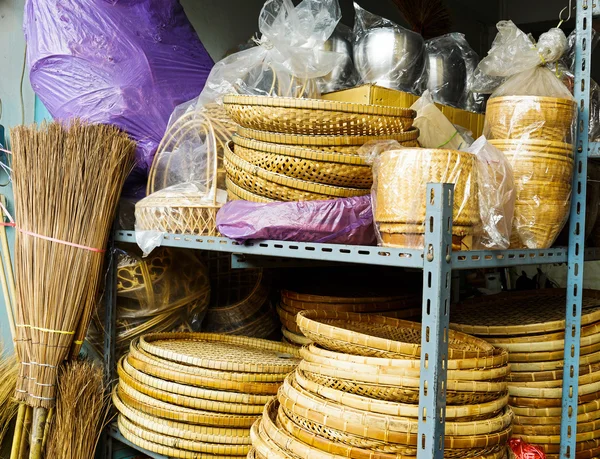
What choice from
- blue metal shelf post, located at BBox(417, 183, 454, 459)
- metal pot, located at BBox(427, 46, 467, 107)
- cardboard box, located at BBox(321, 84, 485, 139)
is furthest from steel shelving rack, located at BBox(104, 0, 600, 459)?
metal pot, located at BBox(427, 46, 467, 107)

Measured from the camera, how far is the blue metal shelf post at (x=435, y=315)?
43.8 inches

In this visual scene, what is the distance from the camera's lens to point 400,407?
1.20 metres

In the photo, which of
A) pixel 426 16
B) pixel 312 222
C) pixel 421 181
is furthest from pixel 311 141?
pixel 426 16

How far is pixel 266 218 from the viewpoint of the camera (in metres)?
1.45

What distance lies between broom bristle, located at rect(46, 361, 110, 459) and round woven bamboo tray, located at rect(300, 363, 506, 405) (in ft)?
2.96

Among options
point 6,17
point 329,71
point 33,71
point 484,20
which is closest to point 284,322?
point 329,71

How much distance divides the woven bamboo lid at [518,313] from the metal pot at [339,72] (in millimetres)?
778

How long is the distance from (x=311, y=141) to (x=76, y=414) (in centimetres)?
110

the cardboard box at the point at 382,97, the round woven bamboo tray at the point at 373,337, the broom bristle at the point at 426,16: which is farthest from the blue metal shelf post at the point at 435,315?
the broom bristle at the point at 426,16

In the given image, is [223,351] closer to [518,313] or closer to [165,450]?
[165,450]

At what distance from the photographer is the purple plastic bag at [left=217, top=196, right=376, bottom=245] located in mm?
1420

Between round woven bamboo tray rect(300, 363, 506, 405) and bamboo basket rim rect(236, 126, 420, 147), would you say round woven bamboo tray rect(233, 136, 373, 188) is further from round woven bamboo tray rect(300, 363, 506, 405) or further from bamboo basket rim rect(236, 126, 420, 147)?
round woven bamboo tray rect(300, 363, 506, 405)

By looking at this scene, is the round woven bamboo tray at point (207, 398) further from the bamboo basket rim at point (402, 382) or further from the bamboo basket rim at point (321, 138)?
the bamboo basket rim at point (321, 138)

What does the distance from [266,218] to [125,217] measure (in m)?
0.81
